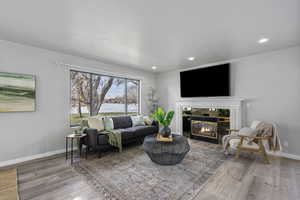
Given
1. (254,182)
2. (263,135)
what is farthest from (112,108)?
(263,135)

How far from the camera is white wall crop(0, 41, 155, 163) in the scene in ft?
9.20

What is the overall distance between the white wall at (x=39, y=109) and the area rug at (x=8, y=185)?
1.90 ft

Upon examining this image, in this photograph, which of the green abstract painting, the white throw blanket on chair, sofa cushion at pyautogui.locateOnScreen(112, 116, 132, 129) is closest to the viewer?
the green abstract painting

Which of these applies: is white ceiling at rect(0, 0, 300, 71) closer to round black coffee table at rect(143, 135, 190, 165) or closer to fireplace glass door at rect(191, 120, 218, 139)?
round black coffee table at rect(143, 135, 190, 165)

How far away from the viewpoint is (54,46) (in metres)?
3.09

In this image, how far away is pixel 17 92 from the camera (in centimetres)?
286

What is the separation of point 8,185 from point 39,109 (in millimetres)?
1591

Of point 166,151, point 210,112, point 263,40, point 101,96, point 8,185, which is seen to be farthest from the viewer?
point 210,112

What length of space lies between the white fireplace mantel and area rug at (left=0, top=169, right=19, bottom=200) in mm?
4439

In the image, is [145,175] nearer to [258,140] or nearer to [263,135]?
[258,140]

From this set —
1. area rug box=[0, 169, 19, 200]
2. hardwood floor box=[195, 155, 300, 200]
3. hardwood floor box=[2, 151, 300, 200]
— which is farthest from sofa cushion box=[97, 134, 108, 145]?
hardwood floor box=[195, 155, 300, 200]

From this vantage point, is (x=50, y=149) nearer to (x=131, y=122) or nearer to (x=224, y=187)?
(x=131, y=122)

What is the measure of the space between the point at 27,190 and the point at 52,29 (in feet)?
8.48

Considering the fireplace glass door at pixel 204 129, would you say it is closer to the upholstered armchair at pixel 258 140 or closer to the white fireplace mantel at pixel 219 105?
the white fireplace mantel at pixel 219 105
